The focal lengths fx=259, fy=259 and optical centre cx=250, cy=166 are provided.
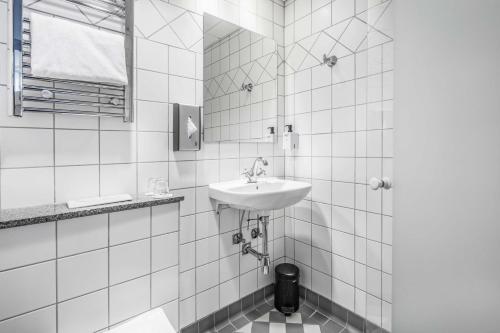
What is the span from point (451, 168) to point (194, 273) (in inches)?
54.9

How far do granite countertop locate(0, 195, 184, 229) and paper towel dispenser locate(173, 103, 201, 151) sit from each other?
0.36 m

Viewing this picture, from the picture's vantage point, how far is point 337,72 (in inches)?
67.1

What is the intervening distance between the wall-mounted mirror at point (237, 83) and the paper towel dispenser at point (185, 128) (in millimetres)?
137

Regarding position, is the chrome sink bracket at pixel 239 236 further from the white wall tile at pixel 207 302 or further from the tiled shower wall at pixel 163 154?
the white wall tile at pixel 207 302

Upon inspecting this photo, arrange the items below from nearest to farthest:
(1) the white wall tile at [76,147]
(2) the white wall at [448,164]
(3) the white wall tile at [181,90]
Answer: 1. (2) the white wall at [448,164]
2. (1) the white wall tile at [76,147]
3. (3) the white wall tile at [181,90]

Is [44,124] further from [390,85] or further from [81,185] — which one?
[390,85]

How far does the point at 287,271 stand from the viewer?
1.82 meters

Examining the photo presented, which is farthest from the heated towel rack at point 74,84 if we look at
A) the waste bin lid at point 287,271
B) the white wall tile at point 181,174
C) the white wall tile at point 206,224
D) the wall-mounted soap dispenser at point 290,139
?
the waste bin lid at point 287,271

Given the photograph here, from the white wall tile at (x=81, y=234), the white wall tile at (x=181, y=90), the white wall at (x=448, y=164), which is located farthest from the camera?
the white wall tile at (x=181, y=90)

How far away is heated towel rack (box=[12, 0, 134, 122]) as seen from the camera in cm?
99

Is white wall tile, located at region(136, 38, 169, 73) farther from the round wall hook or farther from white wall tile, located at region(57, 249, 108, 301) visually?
the round wall hook

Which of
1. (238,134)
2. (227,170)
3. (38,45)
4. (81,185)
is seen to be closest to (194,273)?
(227,170)

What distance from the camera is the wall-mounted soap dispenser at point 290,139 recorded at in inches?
74.8

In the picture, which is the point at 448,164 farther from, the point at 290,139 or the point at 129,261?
the point at 129,261
